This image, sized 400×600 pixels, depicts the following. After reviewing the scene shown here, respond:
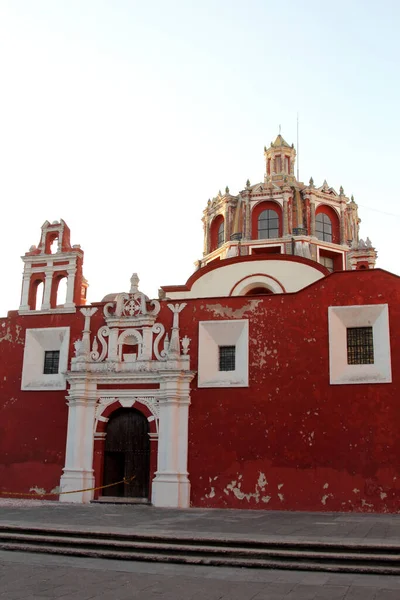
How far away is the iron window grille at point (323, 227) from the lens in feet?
91.7

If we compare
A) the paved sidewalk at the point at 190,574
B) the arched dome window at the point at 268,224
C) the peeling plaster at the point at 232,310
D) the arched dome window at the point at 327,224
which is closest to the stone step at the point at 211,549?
the paved sidewalk at the point at 190,574

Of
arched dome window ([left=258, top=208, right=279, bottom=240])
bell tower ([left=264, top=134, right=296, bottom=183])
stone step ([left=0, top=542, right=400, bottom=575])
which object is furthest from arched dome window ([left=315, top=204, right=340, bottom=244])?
stone step ([left=0, top=542, right=400, bottom=575])

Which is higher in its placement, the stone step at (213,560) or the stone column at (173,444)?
the stone column at (173,444)

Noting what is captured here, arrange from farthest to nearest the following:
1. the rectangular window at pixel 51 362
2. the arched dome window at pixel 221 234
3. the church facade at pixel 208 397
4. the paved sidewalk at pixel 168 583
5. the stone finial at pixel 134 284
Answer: the arched dome window at pixel 221 234 → the rectangular window at pixel 51 362 → the stone finial at pixel 134 284 → the church facade at pixel 208 397 → the paved sidewalk at pixel 168 583

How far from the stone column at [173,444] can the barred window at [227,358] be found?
0.83 metres

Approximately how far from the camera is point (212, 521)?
1168 centimetres

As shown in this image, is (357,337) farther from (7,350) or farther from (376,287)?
(7,350)

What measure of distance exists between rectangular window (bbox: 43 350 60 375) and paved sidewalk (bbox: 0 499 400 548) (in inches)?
140

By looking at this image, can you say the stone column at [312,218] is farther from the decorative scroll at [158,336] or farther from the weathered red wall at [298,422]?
the decorative scroll at [158,336]

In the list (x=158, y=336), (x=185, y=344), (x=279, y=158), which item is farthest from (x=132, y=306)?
(x=279, y=158)

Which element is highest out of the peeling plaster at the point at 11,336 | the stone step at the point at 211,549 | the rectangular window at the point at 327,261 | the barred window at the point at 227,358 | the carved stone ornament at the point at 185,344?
the rectangular window at the point at 327,261

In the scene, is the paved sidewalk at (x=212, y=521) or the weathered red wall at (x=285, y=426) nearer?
the paved sidewalk at (x=212, y=521)

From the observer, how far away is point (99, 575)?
7473 millimetres

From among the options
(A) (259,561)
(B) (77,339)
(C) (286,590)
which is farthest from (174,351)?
(C) (286,590)
